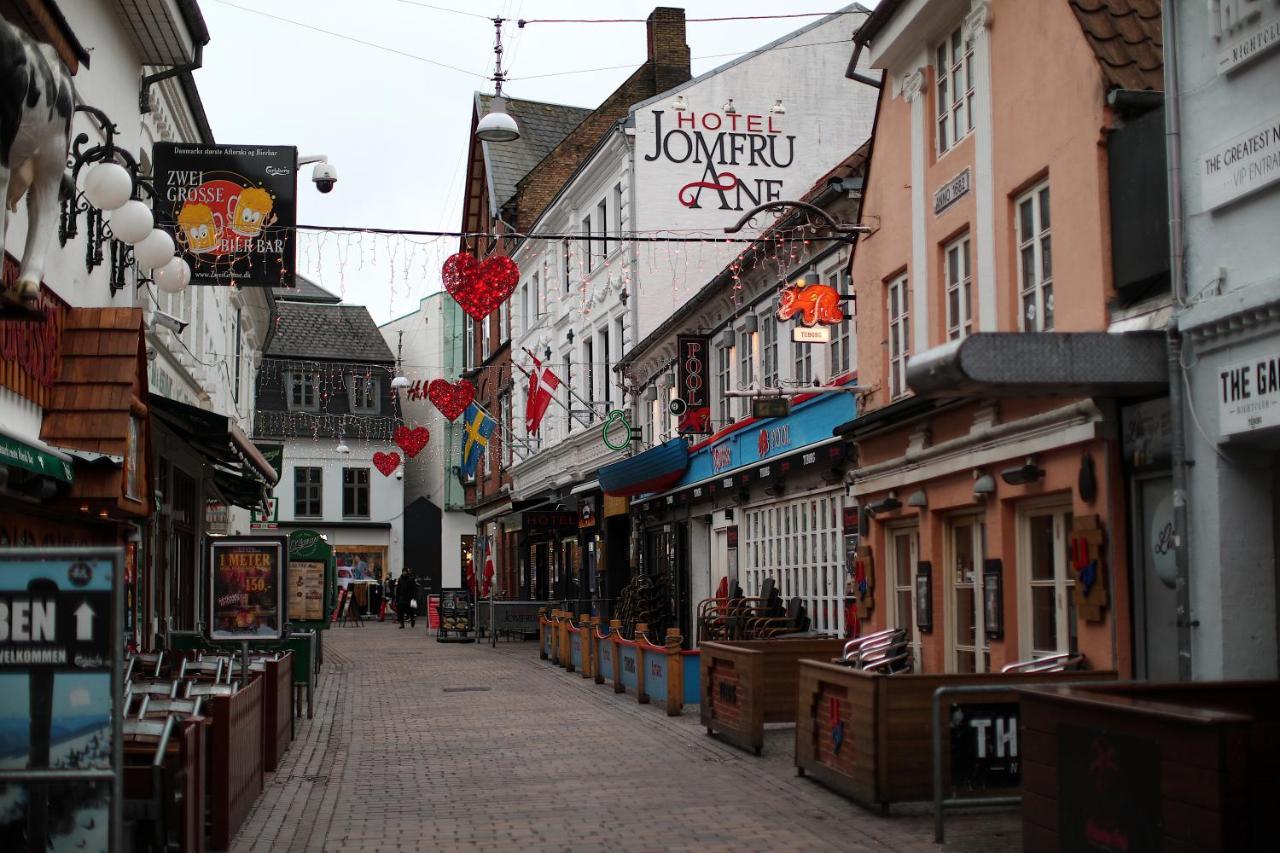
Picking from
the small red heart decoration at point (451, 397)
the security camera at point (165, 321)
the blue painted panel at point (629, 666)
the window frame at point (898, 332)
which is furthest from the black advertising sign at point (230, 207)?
the small red heart decoration at point (451, 397)

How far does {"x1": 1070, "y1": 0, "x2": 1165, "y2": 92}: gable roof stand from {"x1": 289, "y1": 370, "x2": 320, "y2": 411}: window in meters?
50.9

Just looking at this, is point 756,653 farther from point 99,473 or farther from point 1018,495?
point 99,473

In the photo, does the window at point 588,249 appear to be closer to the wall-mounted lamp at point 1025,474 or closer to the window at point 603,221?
the window at point 603,221

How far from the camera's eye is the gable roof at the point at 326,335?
5919 centimetres

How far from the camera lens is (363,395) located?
2366 inches

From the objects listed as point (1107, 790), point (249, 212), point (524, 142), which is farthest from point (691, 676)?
point (524, 142)

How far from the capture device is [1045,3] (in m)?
11.8

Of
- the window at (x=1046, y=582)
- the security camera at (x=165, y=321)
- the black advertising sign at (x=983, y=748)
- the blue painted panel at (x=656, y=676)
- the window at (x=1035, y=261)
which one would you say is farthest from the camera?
the security camera at (x=165, y=321)

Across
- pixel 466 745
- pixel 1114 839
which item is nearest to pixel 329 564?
pixel 466 745

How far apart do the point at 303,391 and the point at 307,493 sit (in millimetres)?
4145

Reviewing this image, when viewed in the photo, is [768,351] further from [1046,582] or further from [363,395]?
[363,395]

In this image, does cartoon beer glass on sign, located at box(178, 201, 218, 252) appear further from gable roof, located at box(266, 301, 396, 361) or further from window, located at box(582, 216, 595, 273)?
gable roof, located at box(266, 301, 396, 361)

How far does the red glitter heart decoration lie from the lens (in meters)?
21.3

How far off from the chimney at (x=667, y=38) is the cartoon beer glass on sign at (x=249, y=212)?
22.1 m
